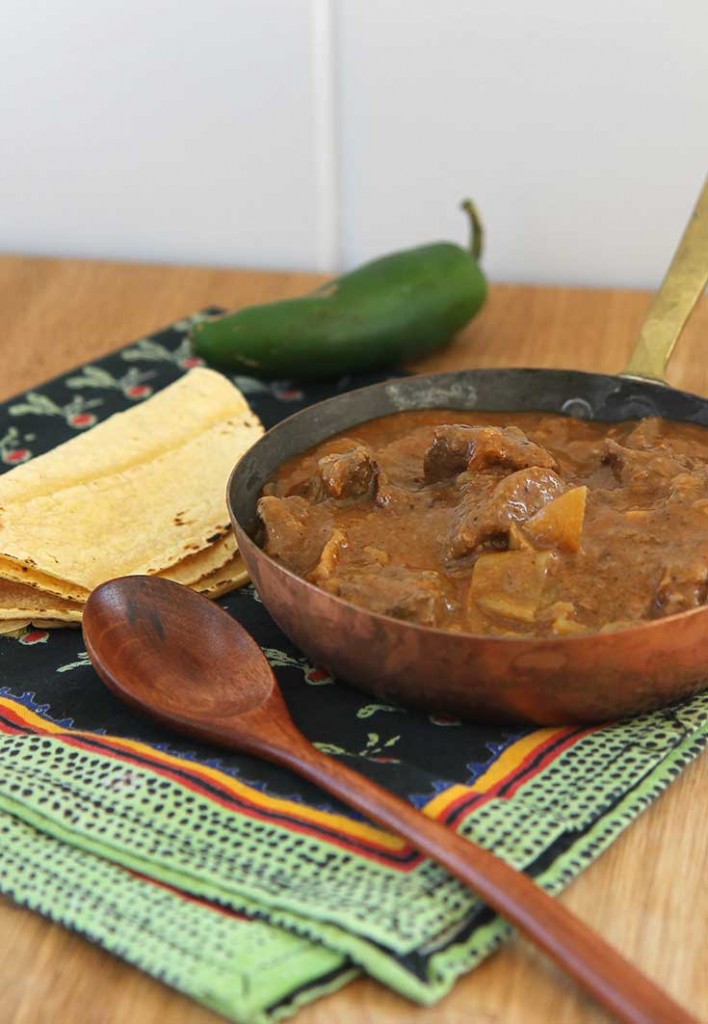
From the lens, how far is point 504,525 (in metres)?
1.94

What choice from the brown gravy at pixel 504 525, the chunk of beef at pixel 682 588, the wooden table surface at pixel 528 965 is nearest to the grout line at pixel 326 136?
the brown gravy at pixel 504 525

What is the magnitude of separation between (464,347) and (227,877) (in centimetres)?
201

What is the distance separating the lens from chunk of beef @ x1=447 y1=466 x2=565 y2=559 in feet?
6.40

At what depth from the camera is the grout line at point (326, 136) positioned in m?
3.57

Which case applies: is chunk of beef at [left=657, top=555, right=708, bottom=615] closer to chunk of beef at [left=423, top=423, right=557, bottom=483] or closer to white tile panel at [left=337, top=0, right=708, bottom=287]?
chunk of beef at [left=423, top=423, right=557, bottom=483]

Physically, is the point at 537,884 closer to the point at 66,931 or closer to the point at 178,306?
the point at 66,931

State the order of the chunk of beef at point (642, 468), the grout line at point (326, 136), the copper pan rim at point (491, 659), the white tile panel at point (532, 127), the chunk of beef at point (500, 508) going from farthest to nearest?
the grout line at point (326, 136) → the white tile panel at point (532, 127) → the chunk of beef at point (642, 468) → the chunk of beef at point (500, 508) → the copper pan rim at point (491, 659)

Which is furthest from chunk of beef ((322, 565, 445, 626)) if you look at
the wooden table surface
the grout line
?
the grout line

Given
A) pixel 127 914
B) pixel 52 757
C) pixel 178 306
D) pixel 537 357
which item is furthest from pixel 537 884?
pixel 178 306

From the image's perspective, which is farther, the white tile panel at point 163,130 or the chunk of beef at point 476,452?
the white tile panel at point 163,130

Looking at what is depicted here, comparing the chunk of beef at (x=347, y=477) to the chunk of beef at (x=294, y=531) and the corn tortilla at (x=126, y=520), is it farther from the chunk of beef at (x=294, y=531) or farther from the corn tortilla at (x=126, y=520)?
the corn tortilla at (x=126, y=520)

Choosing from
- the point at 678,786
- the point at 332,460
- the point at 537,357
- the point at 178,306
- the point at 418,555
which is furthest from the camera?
the point at 178,306

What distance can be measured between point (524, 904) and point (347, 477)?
2.80 ft

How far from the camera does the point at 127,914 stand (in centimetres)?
160
